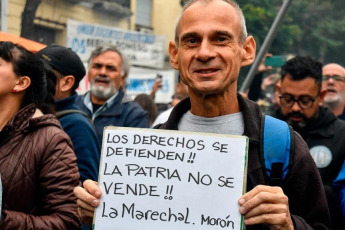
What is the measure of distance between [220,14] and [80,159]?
1.78 m

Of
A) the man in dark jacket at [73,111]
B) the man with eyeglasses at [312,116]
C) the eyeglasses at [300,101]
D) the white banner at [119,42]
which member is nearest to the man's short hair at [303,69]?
the man with eyeglasses at [312,116]

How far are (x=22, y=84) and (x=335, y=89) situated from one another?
3629 millimetres

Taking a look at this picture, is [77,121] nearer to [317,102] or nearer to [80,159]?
[80,159]

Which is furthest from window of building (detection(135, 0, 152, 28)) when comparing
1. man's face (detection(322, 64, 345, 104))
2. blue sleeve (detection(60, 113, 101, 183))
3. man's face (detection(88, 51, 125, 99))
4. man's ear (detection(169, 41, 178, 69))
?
man's ear (detection(169, 41, 178, 69))

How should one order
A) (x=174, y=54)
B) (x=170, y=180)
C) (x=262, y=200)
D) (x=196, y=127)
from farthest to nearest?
(x=174, y=54) → (x=196, y=127) → (x=170, y=180) → (x=262, y=200)

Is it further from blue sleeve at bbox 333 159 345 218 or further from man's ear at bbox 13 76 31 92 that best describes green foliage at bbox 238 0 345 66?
man's ear at bbox 13 76 31 92

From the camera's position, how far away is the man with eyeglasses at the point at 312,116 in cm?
382

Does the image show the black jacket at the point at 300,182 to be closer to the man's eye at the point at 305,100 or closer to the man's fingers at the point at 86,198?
the man's fingers at the point at 86,198

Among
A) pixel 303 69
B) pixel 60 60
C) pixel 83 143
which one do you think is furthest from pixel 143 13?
pixel 83 143

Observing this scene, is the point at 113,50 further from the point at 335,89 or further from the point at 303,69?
the point at 303,69

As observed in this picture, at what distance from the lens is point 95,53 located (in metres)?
5.91

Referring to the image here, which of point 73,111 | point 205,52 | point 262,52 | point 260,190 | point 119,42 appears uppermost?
point 119,42

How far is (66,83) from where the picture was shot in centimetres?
449

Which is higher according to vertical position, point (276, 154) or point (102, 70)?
point (102, 70)
